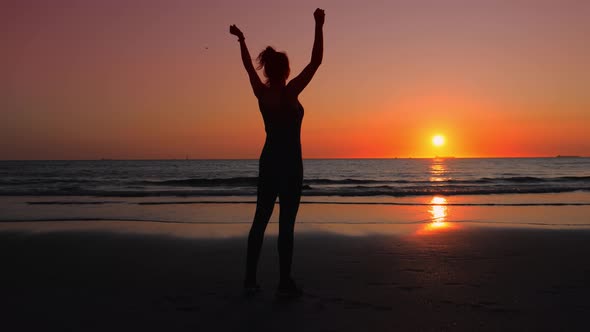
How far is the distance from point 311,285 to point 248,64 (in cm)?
191

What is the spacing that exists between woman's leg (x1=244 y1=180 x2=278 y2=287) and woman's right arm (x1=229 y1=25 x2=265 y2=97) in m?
0.69

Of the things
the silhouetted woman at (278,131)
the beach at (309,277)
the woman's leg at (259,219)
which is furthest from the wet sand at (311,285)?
the silhouetted woman at (278,131)

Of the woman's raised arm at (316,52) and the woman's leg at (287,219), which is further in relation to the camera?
the woman's leg at (287,219)

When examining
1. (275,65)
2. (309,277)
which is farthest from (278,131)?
(309,277)

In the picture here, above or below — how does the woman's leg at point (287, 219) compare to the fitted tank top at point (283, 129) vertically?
below

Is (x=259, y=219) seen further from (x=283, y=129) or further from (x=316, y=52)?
(x=316, y=52)

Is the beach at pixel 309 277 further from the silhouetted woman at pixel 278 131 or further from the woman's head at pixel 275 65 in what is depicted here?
the woman's head at pixel 275 65

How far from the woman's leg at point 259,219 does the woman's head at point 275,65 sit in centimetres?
76

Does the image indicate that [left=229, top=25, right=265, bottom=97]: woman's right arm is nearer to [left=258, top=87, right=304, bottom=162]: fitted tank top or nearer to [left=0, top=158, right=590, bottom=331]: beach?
[left=258, top=87, right=304, bottom=162]: fitted tank top

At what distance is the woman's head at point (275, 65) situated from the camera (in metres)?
3.67

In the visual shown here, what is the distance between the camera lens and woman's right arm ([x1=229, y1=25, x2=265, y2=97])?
3709 millimetres

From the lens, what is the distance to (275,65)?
12.0 ft

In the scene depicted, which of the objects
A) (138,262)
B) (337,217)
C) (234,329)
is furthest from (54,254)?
(337,217)

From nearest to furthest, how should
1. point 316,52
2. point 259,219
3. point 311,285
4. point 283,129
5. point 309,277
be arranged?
1. point 316,52
2. point 283,129
3. point 259,219
4. point 311,285
5. point 309,277
